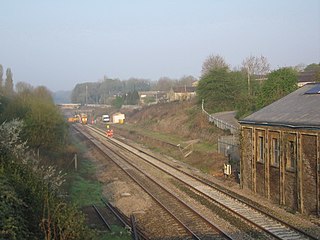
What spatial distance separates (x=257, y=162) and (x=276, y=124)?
119 inches

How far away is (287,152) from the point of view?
706 inches

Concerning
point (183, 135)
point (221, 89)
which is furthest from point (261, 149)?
point (221, 89)

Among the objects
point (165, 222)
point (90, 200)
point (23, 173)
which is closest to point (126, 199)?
point (90, 200)

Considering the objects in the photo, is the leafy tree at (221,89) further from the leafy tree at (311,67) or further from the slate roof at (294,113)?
the leafy tree at (311,67)

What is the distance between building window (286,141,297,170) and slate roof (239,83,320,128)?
2.77 feet

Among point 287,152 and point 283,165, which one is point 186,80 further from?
point 287,152

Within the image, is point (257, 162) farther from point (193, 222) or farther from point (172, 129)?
point (172, 129)

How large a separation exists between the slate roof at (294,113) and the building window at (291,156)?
2.77 ft

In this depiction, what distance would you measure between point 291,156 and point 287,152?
233 mm

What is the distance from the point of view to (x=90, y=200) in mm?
20484

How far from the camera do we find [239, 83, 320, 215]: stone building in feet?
53.3

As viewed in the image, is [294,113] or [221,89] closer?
[294,113]

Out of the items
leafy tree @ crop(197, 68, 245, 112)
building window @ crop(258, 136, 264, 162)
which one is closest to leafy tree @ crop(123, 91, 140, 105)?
leafy tree @ crop(197, 68, 245, 112)

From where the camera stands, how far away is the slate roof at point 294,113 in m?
16.8
